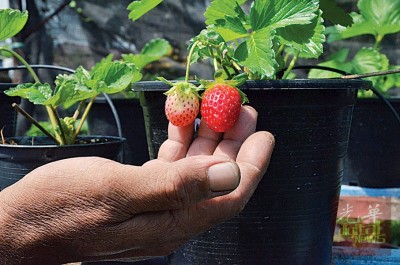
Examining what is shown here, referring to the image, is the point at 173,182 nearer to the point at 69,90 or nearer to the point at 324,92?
the point at 324,92

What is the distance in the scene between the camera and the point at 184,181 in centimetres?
57

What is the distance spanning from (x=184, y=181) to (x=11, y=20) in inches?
29.0

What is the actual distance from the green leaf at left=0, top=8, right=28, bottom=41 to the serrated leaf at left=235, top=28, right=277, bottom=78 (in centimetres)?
52

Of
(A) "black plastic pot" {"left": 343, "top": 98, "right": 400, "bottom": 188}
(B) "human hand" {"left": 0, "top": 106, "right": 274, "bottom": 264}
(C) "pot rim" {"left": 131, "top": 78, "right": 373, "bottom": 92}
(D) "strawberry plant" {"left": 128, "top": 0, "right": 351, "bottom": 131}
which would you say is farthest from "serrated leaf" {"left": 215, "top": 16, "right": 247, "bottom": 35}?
(A) "black plastic pot" {"left": 343, "top": 98, "right": 400, "bottom": 188}

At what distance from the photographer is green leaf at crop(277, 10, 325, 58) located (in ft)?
2.99

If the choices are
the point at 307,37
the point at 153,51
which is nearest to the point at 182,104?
the point at 307,37

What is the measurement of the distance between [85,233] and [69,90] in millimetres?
442

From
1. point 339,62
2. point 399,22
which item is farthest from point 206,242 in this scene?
point 399,22

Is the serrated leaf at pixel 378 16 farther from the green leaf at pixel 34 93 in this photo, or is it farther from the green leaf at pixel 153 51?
the green leaf at pixel 34 93

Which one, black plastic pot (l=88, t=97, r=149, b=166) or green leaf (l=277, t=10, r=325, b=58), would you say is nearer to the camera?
green leaf (l=277, t=10, r=325, b=58)

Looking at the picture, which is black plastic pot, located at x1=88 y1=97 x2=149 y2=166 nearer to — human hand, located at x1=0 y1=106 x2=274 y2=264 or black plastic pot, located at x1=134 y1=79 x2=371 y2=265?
black plastic pot, located at x1=134 y1=79 x2=371 y2=265

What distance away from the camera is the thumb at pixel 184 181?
568mm

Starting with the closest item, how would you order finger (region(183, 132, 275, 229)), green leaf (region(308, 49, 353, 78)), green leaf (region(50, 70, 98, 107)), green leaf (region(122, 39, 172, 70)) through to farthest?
finger (region(183, 132, 275, 229)), green leaf (region(50, 70, 98, 107)), green leaf (region(308, 49, 353, 78)), green leaf (region(122, 39, 172, 70))

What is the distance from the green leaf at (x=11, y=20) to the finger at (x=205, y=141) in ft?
1.73
